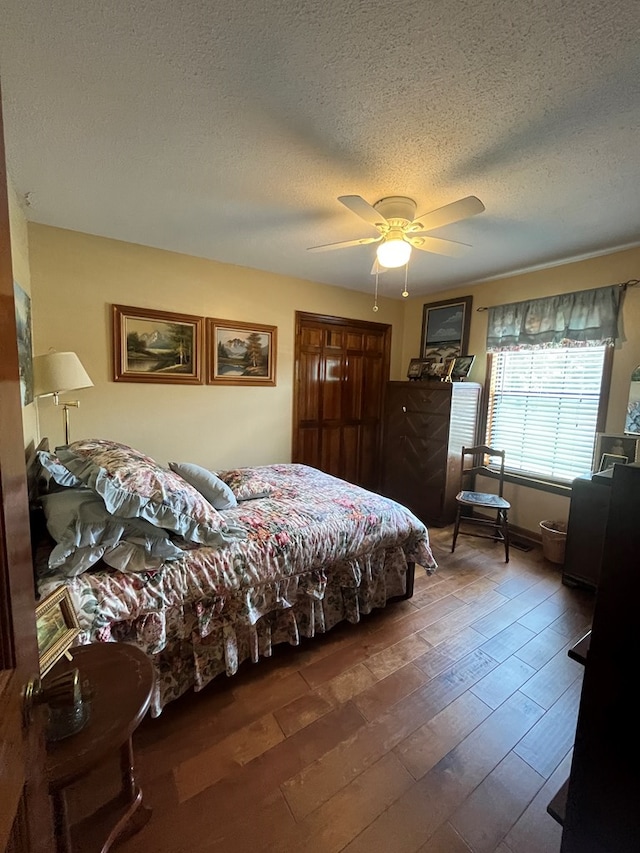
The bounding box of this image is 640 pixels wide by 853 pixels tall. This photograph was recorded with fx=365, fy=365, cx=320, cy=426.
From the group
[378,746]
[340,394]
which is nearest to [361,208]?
[378,746]

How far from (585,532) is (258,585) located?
2389mm

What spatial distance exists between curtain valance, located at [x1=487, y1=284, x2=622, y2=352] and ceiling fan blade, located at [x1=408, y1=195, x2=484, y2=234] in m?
1.77

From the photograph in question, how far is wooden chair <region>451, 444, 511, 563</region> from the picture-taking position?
10.2 feet

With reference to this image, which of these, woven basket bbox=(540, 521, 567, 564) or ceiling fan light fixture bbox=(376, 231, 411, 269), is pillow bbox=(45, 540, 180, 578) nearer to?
ceiling fan light fixture bbox=(376, 231, 411, 269)

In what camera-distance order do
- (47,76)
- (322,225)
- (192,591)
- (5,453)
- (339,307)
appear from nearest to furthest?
(5,453)
(47,76)
(192,591)
(322,225)
(339,307)

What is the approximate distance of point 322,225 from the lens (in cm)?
252

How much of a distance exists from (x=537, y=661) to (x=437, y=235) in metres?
2.78

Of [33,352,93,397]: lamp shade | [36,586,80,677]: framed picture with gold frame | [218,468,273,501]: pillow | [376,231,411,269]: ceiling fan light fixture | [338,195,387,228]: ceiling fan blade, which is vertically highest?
[338,195,387,228]: ceiling fan blade

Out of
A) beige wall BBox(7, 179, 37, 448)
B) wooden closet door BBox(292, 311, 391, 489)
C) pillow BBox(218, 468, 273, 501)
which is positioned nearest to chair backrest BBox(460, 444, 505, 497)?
wooden closet door BBox(292, 311, 391, 489)

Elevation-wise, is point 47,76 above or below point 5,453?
above

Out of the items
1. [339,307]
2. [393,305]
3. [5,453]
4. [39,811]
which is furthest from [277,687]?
[393,305]

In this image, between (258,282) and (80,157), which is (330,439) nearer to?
(258,282)

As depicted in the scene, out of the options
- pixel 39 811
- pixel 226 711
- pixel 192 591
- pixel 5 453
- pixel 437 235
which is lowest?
pixel 226 711

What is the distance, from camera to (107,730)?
0.89 m
